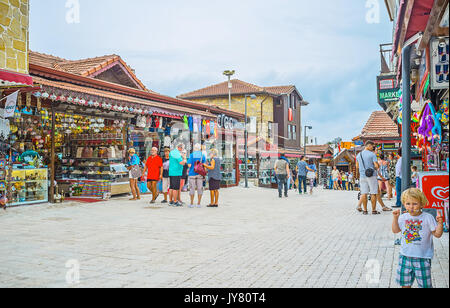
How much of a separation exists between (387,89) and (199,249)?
29.1 feet

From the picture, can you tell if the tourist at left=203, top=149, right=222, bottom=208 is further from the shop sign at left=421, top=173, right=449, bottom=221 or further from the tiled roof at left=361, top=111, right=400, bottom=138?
the tiled roof at left=361, top=111, right=400, bottom=138

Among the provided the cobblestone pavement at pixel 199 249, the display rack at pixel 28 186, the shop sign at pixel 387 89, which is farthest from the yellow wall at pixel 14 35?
the shop sign at pixel 387 89

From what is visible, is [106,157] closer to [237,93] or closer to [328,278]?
[328,278]

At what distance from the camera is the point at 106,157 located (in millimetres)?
13688

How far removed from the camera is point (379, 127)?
79.4 ft

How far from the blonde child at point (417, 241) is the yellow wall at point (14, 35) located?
31.9ft

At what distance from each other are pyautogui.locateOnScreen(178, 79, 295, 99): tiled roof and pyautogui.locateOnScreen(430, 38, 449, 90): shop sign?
1318 inches

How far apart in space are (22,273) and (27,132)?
8.75m

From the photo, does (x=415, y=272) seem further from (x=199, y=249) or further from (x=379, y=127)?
(x=379, y=127)

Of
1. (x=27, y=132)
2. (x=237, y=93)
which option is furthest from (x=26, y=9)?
(x=237, y=93)

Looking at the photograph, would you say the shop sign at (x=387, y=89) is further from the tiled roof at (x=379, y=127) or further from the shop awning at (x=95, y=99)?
the tiled roof at (x=379, y=127)
